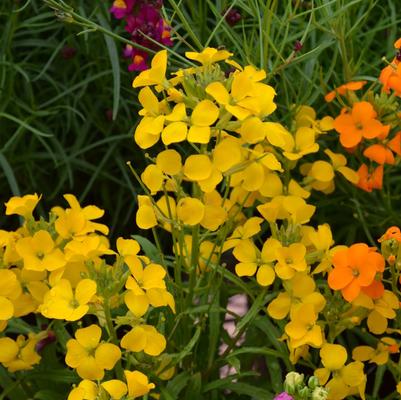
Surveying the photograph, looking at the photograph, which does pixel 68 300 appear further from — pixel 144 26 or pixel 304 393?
pixel 144 26

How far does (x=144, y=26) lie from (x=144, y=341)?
1.73 feet

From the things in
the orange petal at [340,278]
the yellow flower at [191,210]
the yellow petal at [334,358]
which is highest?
the yellow flower at [191,210]

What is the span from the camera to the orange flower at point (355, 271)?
3.67 feet

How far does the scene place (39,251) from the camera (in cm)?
114

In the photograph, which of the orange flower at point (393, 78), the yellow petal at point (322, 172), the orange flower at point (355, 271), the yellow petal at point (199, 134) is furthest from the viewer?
the yellow petal at point (322, 172)

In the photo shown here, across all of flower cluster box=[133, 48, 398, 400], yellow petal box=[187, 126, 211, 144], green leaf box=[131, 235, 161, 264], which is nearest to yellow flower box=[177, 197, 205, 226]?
flower cluster box=[133, 48, 398, 400]

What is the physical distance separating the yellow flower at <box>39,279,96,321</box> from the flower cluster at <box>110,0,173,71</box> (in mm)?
434

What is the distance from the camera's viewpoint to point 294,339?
1125mm

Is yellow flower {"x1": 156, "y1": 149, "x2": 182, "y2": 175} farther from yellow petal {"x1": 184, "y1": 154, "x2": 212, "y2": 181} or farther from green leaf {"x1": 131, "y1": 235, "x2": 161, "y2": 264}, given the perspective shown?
green leaf {"x1": 131, "y1": 235, "x2": 161, "y2": 264}

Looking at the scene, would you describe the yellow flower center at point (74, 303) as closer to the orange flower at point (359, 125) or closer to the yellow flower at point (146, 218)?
the yellow flower at point (146, 218)

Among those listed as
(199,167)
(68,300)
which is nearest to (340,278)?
(199,167)

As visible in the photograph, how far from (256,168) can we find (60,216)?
0.87 ft

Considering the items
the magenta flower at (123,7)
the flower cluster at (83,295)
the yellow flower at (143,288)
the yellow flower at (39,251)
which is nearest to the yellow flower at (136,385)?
→ the flower cluster at (83,295)

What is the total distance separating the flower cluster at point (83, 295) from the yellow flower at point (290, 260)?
0.46ft
